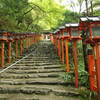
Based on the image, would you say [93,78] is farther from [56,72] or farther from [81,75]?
[56,72]

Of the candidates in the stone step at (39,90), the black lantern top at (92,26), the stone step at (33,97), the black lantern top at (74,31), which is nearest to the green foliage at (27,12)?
the black lantern top at (74,31)

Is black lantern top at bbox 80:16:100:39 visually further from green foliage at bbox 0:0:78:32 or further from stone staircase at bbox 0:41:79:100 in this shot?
green foliage at bbox 0:0:78:32

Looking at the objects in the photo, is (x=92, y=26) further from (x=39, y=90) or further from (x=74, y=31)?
(x=39, y=90)

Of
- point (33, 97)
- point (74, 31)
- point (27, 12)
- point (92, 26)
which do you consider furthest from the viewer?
point (27, 12)

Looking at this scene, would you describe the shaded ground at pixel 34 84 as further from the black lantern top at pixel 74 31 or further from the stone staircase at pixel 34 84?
the black lantern top at pixel 74 31

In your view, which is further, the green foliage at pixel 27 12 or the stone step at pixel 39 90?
the green foliage at pixel 27 12

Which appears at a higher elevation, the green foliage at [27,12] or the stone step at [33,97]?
the green foliage at [27,12]

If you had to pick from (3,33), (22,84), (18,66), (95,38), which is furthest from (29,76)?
(95,38)

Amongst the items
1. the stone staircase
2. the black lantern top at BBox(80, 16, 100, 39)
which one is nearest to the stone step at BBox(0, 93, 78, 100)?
the stone staircase

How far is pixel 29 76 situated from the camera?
8375 millimetres

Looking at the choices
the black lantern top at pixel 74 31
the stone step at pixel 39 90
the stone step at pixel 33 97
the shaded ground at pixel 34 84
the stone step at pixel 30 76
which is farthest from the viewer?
the stone step at pixel 30 76

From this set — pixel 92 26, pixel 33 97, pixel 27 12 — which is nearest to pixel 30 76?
pixel 33 97

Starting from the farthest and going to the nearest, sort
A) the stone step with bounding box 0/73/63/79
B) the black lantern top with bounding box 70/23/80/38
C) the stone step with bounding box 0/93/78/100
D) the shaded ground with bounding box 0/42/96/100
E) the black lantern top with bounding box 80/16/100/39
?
the stone step with bounding box 0/73/63/79 → the black lantern top with bounding box 70/23/80/38 → the shaded ground with bounding box 0/42/96/100 → the stone step with bounding box 0/93/78/100 → the black lantern top with bounding box 80/16/100/39

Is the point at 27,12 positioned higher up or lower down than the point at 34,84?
higher up
